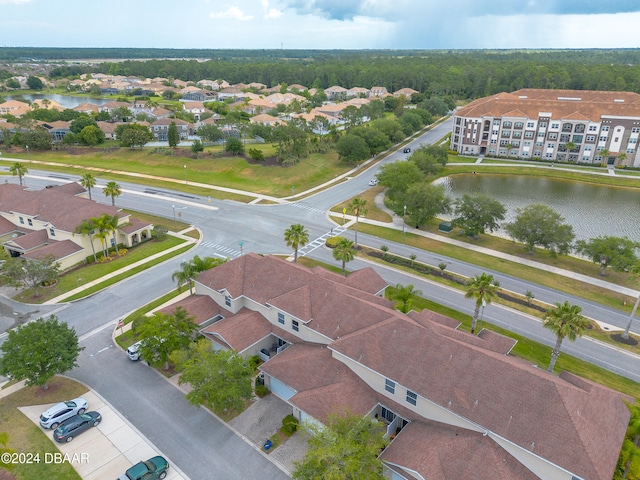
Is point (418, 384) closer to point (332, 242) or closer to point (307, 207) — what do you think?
point (332, 242)

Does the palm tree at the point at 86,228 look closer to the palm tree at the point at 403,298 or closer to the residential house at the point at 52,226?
the residential house at the point at 52,226

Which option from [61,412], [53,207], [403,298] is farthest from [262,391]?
[53,207]

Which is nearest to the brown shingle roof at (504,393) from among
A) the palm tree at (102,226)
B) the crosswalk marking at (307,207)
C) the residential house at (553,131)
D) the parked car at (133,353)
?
the parked car at (133,353)

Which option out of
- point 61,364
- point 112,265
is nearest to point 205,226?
point 112,265

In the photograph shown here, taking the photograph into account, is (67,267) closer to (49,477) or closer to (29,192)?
(29,192)

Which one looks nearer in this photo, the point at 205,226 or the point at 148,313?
the point at 148,313

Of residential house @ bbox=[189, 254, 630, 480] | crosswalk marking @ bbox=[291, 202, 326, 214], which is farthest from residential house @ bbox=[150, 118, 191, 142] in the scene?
residential house @ bbox=[189, 254, 630, 480]

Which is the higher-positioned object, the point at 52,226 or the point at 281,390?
the point at 52,226
